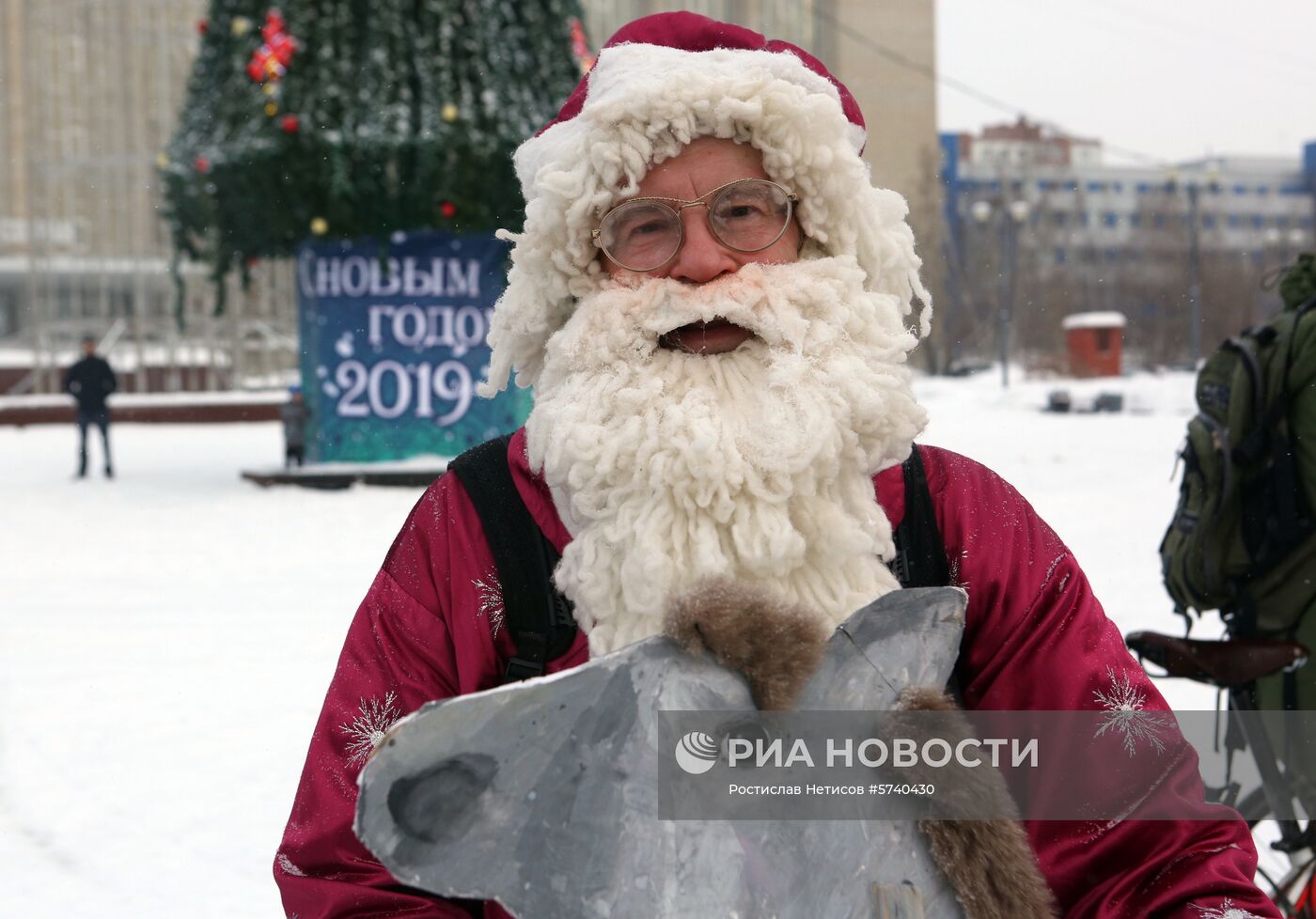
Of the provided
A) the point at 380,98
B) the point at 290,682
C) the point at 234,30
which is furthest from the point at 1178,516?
the point at 234,30

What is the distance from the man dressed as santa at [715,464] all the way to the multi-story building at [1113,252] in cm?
2318

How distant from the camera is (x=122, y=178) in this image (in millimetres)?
28203

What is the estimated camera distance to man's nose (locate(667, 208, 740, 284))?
1.54 meters

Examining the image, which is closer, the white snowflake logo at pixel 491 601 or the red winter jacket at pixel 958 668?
the red winter jacket at pixel 958 668

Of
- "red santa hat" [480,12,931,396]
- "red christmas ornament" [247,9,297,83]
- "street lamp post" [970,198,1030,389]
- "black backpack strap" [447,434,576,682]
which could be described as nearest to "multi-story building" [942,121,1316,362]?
"street lamp post" [970,198,1030,389]

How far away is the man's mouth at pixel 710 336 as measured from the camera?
1529 mm

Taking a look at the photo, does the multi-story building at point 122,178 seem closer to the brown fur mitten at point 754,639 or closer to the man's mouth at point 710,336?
the man's mouth at point 710,336

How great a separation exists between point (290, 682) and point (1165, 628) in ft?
13.4

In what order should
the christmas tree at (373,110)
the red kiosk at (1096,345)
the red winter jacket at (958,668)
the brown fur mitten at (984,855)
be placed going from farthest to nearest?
the red kiosk at (1096,345)
the christmas tree at (373,110)
the red winter jacket at (958,668)
the brown fur mitten at (984,855)

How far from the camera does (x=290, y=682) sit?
5.26 metres

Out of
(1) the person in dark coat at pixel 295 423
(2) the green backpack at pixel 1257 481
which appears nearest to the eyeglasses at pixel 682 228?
(2) the green backpack at pixel 1257 481

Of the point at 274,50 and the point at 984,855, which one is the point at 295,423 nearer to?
the point at 274,50

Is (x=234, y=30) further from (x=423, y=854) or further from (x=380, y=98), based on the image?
(x=423, y=854)

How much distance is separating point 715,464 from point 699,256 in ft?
0.94
